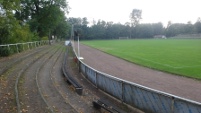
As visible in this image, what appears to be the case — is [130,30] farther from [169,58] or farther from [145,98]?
[145,98]

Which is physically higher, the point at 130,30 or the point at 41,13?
the point at 41,13

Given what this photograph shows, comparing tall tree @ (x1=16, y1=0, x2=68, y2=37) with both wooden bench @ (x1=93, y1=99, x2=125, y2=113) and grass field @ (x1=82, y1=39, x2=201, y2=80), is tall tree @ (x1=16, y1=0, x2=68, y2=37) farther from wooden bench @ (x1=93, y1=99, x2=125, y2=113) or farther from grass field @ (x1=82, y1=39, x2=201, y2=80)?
wooden bench @ (x1=93, y1=99, x2=125, y2=113)

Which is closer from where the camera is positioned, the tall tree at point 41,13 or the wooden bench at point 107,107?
the wooden bench at point 107,107

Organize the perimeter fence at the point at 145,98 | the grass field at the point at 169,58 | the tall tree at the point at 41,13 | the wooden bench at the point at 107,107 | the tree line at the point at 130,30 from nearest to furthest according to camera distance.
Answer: the perimeter fence at the point at 145,98
the wooden bench at the point at 107,107
the grass field at the point at 169,58
the tall tree at the point at 41,13
the tree line at the point at 130,30

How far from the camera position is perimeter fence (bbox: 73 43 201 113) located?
673 centimetres

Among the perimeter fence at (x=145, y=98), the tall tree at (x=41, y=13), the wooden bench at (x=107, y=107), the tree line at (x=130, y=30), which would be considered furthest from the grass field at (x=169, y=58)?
the tree line at (x=130, y=30)

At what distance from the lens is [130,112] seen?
8930 mm

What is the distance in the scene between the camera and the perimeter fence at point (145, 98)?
6734 millimetres

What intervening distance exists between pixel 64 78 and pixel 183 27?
13472cm

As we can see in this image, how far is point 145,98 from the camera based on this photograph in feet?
27.4

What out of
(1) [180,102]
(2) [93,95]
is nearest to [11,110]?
(2) [93,95]

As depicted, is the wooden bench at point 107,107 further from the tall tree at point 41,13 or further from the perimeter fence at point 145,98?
the tall tree at point 41,13

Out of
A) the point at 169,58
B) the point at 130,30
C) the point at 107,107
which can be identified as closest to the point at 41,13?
the point at 169,58

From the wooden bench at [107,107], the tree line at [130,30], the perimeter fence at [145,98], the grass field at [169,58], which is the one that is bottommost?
the grass field at [169,58]
